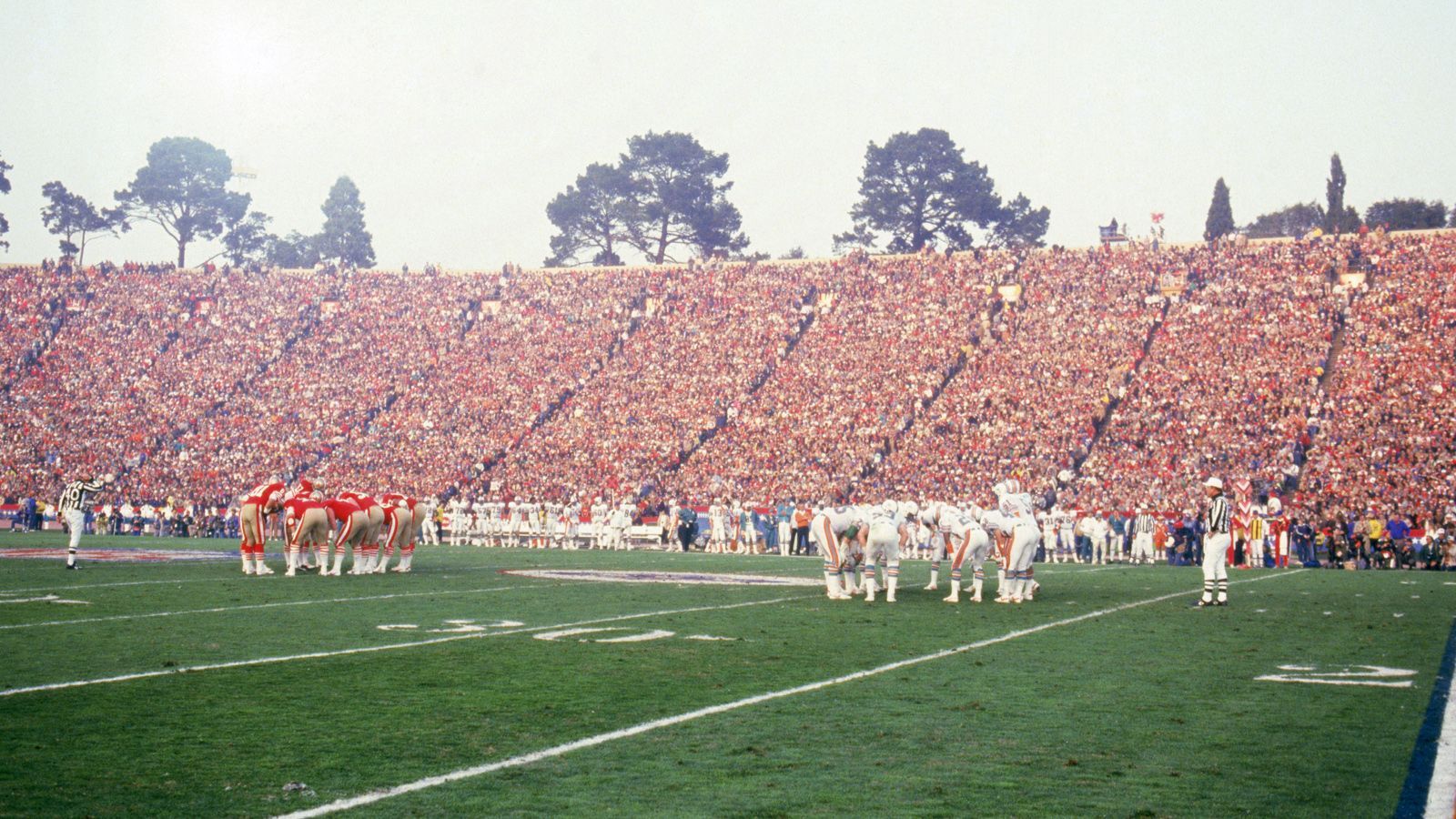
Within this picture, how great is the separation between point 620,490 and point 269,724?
129 feet

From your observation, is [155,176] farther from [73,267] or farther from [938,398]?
[938,398]

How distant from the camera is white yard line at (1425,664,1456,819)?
22.0 feet

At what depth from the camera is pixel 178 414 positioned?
2270 inches

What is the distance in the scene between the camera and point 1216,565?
19.5 metres

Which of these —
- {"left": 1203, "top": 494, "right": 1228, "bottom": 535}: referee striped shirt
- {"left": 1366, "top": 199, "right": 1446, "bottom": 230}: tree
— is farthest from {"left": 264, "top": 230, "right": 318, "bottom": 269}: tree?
{"left": 1203, "top": 494, "right": 1228, "bottom": 535}: referee striped shirt

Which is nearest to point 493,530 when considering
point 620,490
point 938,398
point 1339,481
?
point 620,490

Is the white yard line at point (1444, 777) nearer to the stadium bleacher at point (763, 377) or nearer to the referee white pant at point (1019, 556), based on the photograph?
the referee white pant at point (1019, 556)

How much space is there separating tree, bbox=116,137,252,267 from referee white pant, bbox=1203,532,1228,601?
92.1 meters

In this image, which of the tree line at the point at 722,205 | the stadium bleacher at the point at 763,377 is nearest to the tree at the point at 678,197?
the tree line at the point at 722,205

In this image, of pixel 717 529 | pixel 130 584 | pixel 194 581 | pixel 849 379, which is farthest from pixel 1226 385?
pixel 130 584

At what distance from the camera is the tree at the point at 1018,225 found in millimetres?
85438

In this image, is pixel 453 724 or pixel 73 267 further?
pixel 73 267

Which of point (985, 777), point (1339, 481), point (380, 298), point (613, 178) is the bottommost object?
point (985, 777)

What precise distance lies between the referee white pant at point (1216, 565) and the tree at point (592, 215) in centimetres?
7279
